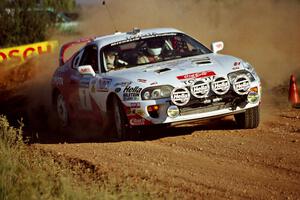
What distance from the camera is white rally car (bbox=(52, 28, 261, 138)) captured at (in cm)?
944

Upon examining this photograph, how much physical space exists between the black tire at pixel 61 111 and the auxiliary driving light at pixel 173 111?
3.59m

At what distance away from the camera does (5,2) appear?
31500 mm

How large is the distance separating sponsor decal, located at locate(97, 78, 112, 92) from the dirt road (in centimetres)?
77

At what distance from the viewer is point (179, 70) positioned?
9.70m

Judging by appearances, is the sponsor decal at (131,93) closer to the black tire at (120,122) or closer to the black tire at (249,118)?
the black tire at (120,122)

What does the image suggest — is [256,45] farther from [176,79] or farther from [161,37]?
[176,79]

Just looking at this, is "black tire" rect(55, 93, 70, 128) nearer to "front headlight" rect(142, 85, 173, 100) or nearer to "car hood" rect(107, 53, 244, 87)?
"car hood" rect(107, 53, 244, 87)

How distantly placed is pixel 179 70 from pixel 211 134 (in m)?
1.02

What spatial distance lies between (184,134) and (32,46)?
1478 centimetres

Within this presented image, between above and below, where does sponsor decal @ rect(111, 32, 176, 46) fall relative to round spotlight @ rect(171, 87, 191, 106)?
Result: above

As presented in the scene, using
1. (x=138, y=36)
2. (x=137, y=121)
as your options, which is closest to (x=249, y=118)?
(x=137, y=121)

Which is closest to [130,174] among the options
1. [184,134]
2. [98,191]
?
[98,191]

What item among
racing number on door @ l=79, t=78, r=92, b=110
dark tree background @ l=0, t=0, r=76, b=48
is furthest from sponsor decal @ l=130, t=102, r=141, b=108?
dark tree background @ l=0, t=0, r=76, b=48

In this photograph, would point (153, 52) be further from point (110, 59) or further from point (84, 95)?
point (84, 95)
